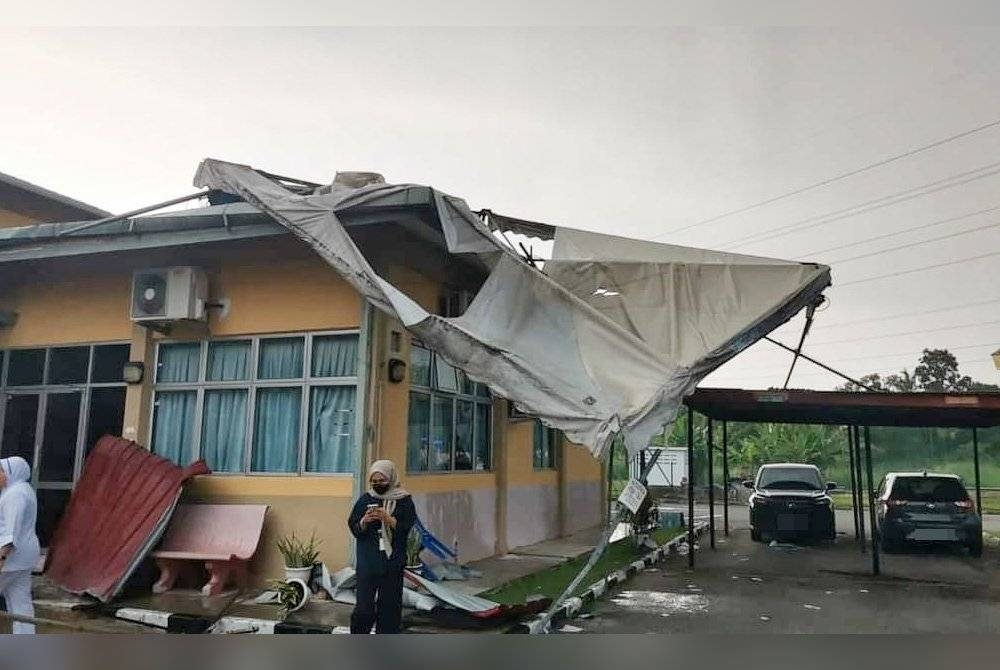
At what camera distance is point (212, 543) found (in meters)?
8.94

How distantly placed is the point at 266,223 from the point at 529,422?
621 cm

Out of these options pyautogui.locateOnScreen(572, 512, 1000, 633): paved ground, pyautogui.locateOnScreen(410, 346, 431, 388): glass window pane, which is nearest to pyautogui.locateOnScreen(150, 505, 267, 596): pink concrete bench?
pyautogui.locateOnScreen(410, 346, 431, 388): glass window pane

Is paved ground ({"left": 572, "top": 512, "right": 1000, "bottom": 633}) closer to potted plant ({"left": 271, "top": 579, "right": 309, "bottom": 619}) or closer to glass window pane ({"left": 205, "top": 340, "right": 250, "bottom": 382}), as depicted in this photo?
potted plant ({"left": 271, "top": 579, "right": 309, "bottom": 619})

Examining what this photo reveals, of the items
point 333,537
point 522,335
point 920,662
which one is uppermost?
point 522,335

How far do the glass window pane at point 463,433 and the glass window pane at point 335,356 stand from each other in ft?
7.43

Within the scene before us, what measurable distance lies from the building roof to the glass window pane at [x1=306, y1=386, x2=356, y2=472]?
870 centimetres

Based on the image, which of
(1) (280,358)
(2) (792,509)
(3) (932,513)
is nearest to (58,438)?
(1) (280,358)

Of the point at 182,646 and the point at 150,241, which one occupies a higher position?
the point at 150,241

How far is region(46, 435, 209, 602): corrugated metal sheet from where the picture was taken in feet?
28.0

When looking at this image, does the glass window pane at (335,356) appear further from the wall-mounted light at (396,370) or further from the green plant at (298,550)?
the green plant at (298,550)

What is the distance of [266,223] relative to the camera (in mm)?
8719

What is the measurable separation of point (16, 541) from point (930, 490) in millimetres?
14243

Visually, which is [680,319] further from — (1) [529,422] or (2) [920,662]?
(1) [529,422]

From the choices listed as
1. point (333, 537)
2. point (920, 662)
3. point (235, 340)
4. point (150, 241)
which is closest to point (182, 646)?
point (333, 537)
